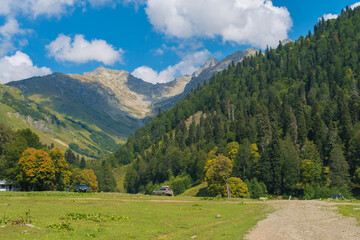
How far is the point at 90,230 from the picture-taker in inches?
842

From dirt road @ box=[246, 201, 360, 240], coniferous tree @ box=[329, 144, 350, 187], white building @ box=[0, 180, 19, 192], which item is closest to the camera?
dirt road @ box=[246, 201, 360, 240]

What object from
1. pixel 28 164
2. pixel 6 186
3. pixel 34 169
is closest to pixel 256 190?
pixel 34 169

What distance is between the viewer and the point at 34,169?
77250 mm

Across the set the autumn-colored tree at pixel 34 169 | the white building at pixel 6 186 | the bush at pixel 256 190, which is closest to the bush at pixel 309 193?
the bush at pixel 256 190

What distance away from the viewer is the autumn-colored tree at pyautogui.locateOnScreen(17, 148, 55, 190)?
77000 millimetres

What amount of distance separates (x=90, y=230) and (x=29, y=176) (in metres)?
67.7

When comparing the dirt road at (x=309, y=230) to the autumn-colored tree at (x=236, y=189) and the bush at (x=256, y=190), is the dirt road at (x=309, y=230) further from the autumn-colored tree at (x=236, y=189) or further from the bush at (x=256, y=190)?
the bush at (x=256, y=190)

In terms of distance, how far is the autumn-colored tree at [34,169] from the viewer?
253ft

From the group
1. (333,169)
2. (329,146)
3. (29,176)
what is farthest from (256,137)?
(29,176)

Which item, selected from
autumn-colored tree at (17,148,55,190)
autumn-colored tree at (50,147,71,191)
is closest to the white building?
autumn-colored tree at (50,147,71,191)

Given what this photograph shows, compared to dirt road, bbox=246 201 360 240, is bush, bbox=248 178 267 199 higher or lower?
lower

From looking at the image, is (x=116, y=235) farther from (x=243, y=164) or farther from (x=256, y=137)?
(x=256, y=137)

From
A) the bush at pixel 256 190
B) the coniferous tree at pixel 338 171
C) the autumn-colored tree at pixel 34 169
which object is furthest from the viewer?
the bush at pixel 256 190

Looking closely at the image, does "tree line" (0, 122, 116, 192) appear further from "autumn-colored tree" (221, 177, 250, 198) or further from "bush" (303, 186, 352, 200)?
"bush" (303, 186, 352, 200)
